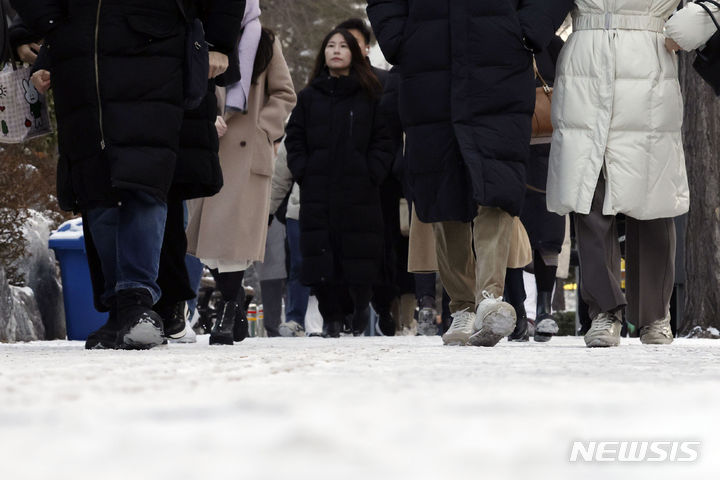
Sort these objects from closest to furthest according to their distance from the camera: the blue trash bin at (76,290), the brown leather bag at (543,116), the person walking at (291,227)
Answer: the brown leather bag at (543,116)
the blue trash bin at (76,290)
the person walking at (291,227)

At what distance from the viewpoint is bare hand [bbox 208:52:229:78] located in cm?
554

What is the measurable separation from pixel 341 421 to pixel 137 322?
10.2 ft

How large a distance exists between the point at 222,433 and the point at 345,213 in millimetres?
7821

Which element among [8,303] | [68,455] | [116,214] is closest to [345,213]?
[8,303]

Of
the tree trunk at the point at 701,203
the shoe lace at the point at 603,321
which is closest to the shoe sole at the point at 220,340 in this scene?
the shoe lace at the point at 603,321

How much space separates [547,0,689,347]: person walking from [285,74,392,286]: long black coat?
3559 mm

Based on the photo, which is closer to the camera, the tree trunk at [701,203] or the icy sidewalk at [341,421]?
the icy sidewalk at [341,421]

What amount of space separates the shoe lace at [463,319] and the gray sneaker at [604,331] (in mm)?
552

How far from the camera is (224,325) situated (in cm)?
702

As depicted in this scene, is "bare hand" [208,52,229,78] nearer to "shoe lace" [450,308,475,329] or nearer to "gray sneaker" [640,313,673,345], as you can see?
"shoe lace" [450,308,475,329]

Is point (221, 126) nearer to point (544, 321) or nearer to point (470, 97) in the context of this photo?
point (470, 97)

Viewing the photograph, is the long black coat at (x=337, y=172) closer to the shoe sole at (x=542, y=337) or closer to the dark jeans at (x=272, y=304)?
the shoe sole at (x=542, y=337)

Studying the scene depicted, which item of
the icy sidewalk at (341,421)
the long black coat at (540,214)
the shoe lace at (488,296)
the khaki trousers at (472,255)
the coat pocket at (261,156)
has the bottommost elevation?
the icy sidewalk at (341,421)

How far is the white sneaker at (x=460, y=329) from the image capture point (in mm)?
6043
